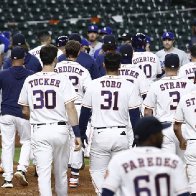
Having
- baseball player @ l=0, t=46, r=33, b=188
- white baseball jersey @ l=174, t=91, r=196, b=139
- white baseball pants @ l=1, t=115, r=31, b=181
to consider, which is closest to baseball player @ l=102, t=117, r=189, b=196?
white baseball jersey @ l=174, t=91, r=196, b=139

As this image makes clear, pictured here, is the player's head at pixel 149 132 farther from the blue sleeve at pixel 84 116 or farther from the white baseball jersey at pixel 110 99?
the blue sleeve at pixel 84 116

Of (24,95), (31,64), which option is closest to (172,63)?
(24,95)

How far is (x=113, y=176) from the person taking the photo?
234 inches

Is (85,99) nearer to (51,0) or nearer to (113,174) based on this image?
(113,174)

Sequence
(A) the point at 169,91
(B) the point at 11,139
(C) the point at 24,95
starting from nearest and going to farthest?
1. (C) the point at 24,95
2. (A) the point at 169,91
3. (B) the point at 11,139

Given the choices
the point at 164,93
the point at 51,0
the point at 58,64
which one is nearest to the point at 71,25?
the point at 51,0

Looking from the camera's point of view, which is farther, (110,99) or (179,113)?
(110,99)

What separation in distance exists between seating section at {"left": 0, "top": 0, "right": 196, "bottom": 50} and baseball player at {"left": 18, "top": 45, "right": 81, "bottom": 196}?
13.5 m

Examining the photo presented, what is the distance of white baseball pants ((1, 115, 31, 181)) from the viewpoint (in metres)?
11.0

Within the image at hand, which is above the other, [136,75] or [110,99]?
[136,75]

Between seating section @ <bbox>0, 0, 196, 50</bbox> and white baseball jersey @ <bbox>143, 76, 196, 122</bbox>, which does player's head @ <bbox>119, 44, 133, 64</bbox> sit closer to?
white baseball jersey @ <bbox>143, 76, 196, 122</bbox>

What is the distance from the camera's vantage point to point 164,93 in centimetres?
959

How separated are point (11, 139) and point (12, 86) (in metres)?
0.76

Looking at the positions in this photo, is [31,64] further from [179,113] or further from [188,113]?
[188,113]
